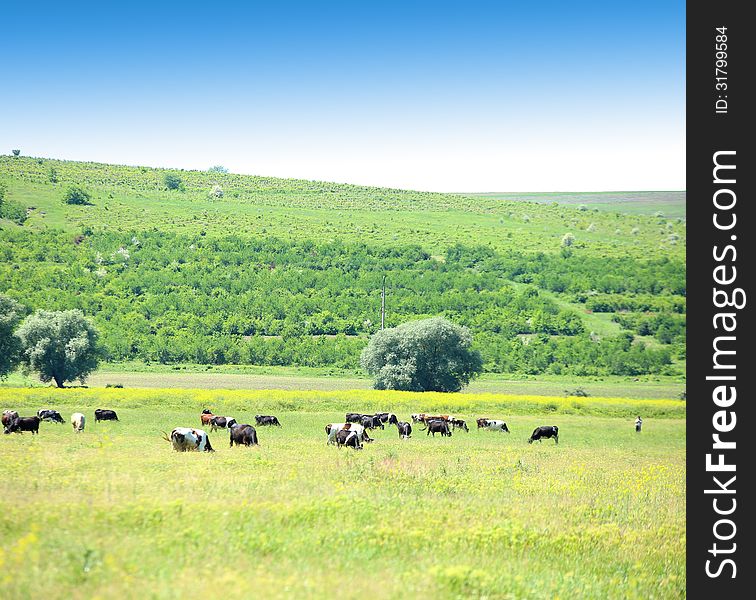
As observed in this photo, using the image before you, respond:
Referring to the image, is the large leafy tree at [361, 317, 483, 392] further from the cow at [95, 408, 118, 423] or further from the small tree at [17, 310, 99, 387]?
the cow at [95, 408, 118, 423]

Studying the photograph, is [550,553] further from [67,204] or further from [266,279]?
[67,204]

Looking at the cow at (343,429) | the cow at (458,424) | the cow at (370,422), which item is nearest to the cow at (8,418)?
the cow at (343,429)

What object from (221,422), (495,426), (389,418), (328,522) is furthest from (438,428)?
(328,522)

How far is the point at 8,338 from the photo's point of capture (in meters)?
67.8

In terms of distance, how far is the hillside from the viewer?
354ft

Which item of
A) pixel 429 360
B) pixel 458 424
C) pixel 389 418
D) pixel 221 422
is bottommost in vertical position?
pixel 458 424

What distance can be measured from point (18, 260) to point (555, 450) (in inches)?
4273

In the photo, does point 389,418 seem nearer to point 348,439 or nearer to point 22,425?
point 348,439

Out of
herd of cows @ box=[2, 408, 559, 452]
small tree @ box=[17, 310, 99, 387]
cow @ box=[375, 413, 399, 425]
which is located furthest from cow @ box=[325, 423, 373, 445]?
small tree @ box=[17, 310, 99, 387]

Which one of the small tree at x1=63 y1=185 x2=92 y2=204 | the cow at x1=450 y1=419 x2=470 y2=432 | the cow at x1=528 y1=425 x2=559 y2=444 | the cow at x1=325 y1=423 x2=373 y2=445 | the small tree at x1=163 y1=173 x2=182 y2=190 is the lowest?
the cow at x1=450 y1=419 x2=470 y2=432

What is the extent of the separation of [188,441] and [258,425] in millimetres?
13610

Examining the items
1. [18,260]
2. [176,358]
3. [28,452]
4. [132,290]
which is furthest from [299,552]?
[18,260]

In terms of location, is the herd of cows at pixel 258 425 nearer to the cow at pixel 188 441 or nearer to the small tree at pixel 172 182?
the cow at pixel 188 441

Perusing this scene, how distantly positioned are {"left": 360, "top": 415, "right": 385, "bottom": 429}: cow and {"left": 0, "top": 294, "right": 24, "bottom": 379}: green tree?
3700cm
